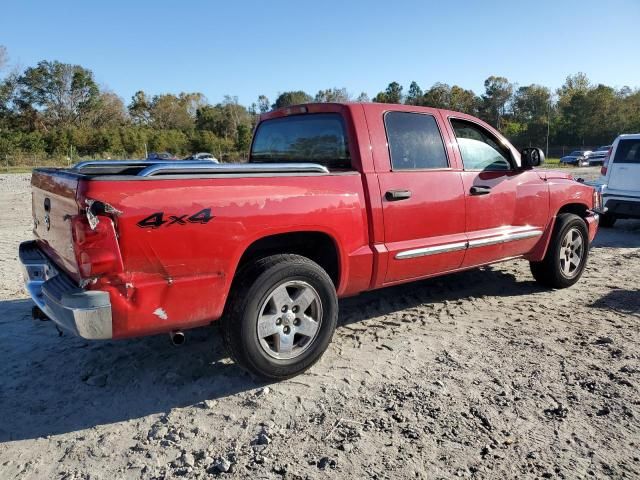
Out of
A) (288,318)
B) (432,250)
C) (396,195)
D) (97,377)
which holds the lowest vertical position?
(97,377)

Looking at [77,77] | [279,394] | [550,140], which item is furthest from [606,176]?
[77,77]

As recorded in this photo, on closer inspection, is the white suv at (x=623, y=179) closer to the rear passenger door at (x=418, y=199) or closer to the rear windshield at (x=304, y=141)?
the rear passenger door at (x=418, y=199)

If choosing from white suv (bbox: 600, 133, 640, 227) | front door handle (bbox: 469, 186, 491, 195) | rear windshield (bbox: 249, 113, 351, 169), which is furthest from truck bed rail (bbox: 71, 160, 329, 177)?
white suv (bbox: 600, 133, 640, 227)

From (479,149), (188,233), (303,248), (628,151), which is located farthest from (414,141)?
(628,151)

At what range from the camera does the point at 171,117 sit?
85.8 m

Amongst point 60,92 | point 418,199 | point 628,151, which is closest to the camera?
point 418,199

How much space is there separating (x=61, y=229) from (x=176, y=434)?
1430 millimetres

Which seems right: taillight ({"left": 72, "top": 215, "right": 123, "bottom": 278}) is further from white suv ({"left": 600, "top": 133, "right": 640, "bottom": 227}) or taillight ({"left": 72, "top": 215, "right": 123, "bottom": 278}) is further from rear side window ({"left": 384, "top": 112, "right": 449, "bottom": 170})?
white suv ({"left": 600, "top": 133, "right": 640, "bottom": 227})

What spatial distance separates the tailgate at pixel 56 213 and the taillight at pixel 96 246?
0.12 meters

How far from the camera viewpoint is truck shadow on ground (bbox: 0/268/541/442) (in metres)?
3.10

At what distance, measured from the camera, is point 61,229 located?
311 cm

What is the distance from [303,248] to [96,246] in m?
1.60

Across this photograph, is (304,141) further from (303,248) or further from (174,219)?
(174,219)

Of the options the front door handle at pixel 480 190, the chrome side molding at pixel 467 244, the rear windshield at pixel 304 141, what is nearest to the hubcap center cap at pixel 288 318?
the chrome side molding at pixel 467 244
